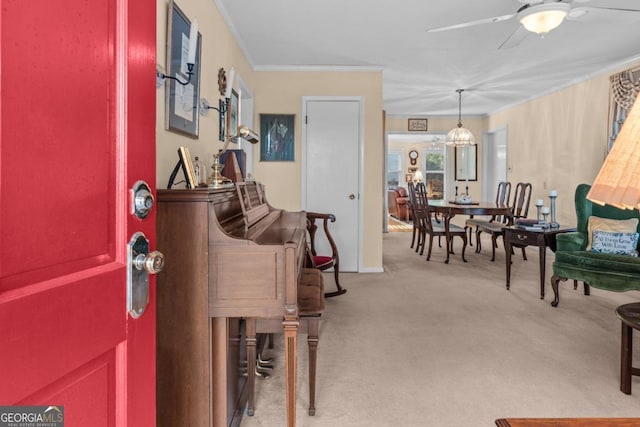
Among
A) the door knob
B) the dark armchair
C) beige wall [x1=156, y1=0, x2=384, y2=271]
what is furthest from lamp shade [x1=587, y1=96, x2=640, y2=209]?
the dark armchair

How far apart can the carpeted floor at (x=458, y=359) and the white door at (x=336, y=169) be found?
0.89 meters

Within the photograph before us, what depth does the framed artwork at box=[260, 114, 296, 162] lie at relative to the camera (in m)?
4.95

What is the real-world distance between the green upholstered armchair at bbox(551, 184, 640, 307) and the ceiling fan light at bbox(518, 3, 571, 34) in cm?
121

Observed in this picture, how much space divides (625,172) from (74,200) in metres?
0.90

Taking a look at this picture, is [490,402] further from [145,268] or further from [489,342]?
[145,268]

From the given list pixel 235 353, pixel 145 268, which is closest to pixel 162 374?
pixel 235 353

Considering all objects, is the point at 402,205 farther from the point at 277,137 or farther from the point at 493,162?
the point at 277,137

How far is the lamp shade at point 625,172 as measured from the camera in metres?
0.67

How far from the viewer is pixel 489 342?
2.75 meters

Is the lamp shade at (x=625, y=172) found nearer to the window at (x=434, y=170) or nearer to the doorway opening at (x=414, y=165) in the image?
the doorway opening at (x=414, y=165)

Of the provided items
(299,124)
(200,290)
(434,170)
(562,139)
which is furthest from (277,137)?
(434,170)

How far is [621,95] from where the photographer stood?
15.5ft

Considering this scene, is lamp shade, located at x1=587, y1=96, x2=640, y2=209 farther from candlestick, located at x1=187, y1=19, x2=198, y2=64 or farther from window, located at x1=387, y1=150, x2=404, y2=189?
window, located at x1=387, y1=150, x2=404, y2=189

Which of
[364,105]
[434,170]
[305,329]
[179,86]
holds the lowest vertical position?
[305,329]
